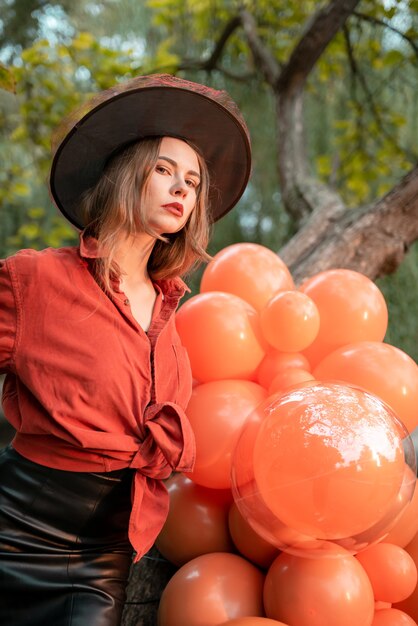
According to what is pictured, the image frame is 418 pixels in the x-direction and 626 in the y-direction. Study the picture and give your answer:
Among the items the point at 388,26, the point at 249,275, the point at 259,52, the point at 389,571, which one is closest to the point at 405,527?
the point at 389,571

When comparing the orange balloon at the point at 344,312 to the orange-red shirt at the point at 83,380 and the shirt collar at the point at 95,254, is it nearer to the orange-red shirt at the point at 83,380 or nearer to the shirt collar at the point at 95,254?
the shirt collar at the point at 95,254

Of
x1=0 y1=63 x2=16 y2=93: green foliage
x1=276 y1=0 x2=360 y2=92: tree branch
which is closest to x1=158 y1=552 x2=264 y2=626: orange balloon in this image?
x1=0 y1=63 x2=16 y2=93: green foliage

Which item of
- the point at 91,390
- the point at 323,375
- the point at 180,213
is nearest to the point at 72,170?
the point at 180,213

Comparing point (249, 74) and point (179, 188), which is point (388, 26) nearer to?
point (249, 74)

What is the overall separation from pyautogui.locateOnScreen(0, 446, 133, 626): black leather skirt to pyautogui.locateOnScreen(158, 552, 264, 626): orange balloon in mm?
142

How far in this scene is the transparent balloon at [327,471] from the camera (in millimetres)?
1206

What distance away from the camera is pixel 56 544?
1318 mm

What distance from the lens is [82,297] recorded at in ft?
4.27

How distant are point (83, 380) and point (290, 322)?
62cm

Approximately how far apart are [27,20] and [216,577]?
397 centimetres

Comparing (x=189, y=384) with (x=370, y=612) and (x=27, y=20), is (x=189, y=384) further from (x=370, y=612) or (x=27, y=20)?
(x=27, y=20)

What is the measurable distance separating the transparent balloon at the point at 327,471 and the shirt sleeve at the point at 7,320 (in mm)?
580

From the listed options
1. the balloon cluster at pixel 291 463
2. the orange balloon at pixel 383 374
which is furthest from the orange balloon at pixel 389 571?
the orange balloon at pixel 383 374

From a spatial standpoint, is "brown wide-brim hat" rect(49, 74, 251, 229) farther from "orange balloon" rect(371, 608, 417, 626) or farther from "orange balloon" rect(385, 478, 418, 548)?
"orange balloon" rect(371, 608, 417, 626)
